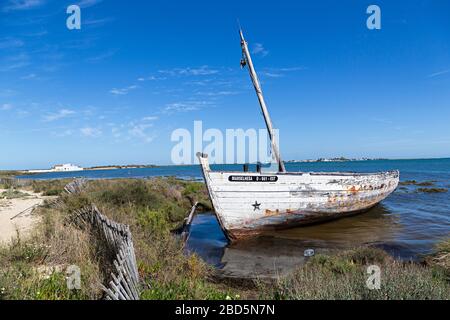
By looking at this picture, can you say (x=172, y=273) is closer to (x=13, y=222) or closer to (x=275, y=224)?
(x=275, y=224)

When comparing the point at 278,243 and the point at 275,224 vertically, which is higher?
the point at 275,224

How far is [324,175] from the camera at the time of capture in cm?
1107

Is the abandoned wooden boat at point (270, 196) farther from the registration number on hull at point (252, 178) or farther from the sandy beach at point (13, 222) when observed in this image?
the sandy beach at point (13, 222)

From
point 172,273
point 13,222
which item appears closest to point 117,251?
point 172,273

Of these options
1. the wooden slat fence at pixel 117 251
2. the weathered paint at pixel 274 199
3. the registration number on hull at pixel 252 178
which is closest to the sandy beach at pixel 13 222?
the wooden slat fence at pixel 117 251

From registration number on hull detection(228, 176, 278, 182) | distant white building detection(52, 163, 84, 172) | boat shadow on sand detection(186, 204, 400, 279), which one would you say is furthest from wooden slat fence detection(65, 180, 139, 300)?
distant white building detection(52, 163, 84, 172)

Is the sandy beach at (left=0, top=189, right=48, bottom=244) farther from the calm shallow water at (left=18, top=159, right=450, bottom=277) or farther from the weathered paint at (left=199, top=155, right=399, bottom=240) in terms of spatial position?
the weathered paint at (left=199, top=155, right=399, bottom=240)

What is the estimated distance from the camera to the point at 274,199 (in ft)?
33.5

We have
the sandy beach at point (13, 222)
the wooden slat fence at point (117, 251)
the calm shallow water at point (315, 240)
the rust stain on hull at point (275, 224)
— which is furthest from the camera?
the rust stain on hull at point (275, 224)

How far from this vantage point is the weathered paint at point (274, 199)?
9.86 metres

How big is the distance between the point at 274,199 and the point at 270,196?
7.9 inches

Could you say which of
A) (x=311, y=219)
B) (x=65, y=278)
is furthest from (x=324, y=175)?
(x=65, y=278)
